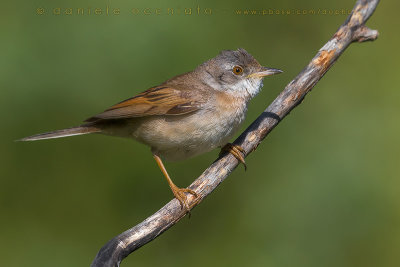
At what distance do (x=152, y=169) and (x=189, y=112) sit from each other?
731 millimetres

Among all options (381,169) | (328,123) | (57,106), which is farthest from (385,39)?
(57,106)

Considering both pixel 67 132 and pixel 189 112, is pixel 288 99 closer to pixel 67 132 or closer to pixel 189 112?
pixel 189 112

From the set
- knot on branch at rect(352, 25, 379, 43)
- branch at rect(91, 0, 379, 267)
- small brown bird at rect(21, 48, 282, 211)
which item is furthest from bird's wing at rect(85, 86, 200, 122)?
knot on branch at rect(352, 25, 379, 43)

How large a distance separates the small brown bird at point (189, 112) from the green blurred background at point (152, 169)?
32cm

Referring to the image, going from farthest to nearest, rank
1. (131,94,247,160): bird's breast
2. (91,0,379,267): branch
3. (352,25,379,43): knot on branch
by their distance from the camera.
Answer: (352,25,379,43): knot on branch < (131,94,247,160): bird's breast < (91,0,379,267): branch

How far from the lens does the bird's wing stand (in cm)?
429

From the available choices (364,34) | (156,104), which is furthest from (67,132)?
(364,34)

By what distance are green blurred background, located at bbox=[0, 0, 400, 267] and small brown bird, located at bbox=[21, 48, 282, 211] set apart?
324mm

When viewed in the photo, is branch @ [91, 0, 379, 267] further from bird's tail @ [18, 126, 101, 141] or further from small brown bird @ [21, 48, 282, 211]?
bird's tail @ [18, 126, 101, 141]

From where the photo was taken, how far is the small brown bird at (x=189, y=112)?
4.24 meters

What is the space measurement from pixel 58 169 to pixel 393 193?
2870mm

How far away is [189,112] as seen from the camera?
4.32 meters

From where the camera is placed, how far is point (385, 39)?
5.16m

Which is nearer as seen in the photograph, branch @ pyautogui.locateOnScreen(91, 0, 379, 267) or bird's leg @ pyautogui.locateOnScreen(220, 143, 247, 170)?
branch @ pyautogui.locateOnScreen(91, 0, 379, 267)
